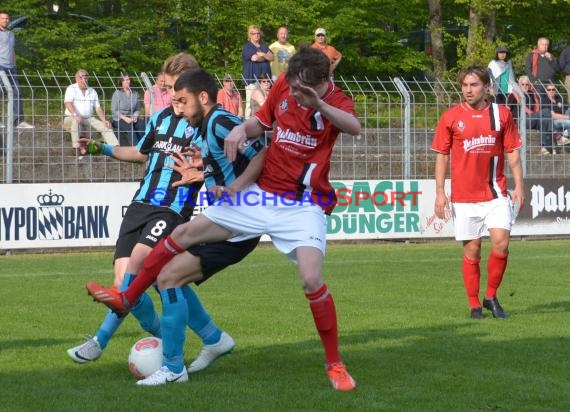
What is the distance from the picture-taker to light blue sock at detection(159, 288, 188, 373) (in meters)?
7.21

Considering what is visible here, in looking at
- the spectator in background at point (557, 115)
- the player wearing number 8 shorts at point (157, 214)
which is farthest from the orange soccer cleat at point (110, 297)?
the spectator in background at point (557, 115)

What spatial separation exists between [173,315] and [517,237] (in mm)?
15077

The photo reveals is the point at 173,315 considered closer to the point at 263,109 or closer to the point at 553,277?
the point at 263,109

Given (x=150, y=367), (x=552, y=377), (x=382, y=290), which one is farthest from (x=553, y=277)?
(x=150, y=367)

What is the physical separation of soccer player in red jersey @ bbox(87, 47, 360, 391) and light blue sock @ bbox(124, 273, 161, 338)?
525 mm

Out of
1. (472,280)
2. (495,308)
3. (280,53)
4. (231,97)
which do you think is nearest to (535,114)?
(280,53)

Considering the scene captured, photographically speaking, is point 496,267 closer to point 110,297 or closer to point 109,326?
point 109,326

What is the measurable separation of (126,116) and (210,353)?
11.6 meters

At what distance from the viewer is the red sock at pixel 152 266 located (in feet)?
24.0

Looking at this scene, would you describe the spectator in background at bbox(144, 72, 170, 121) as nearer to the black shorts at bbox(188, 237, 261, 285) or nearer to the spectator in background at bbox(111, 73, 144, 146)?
the spectator in background at bbox(111, 73, 144, 146)

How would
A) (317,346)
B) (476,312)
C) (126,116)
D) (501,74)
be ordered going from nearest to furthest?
(317,346) → (476,312) → (126,116) → (501,74)

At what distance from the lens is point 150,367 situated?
7359 millimetres

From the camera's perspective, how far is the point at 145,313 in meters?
8.03

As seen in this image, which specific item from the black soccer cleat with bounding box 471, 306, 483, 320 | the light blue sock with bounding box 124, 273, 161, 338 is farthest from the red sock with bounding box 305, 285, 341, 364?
the black soccer cleat with bounding box 471, 306, 483, 320
